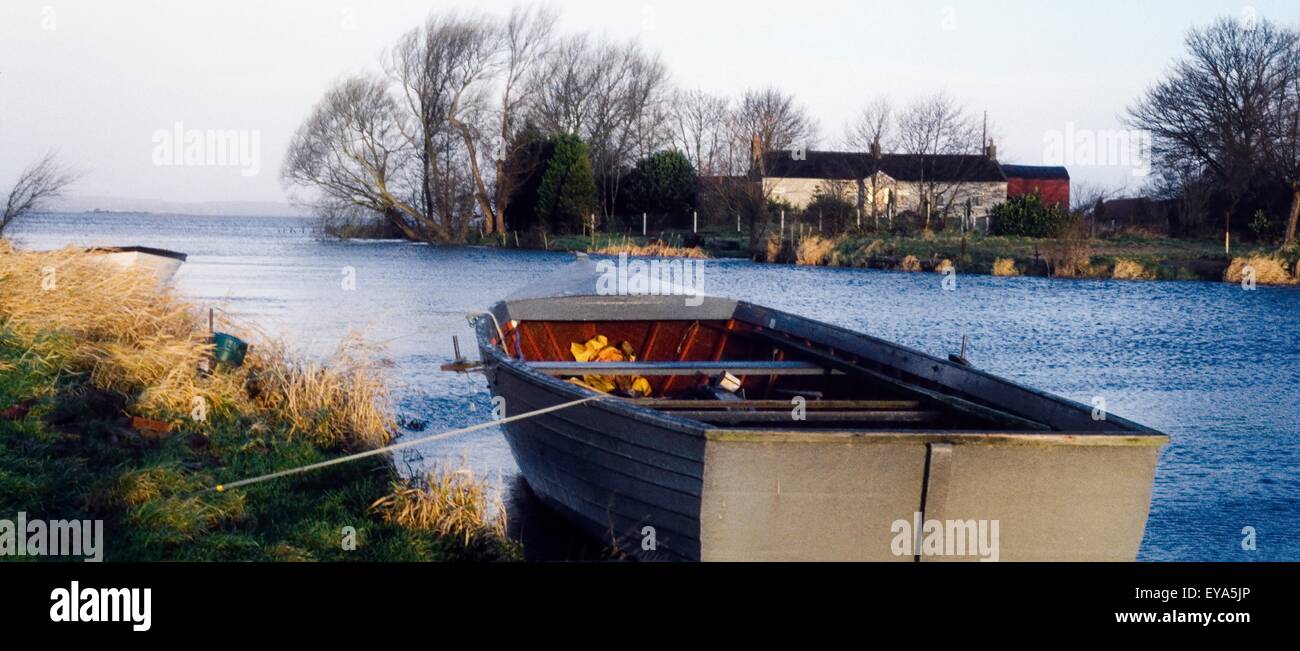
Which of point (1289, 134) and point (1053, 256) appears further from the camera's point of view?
point (1289, 134)

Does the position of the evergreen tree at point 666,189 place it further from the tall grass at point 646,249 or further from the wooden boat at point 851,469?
the wooden boat at point 851,469

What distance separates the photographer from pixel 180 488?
6.89 m

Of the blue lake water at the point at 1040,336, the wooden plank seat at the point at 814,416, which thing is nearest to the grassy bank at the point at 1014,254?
the blue lake water at the point at 1040,336

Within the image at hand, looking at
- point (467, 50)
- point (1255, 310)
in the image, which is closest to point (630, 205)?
point (467, 50)

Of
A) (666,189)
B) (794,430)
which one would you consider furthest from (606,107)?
(794,430)

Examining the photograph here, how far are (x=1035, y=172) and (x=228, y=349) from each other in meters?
66.4

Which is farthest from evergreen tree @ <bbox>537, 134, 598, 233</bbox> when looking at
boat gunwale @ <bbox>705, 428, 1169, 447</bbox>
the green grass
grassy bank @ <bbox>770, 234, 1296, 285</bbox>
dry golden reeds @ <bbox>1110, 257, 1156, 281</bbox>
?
boat gunwale @ <bbox>705, 428, 1169, 447</bbox>

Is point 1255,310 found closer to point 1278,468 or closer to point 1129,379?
point 1129,379

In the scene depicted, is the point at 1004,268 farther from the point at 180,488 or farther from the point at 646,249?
the point at 180,488

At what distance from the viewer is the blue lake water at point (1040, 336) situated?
11.0m

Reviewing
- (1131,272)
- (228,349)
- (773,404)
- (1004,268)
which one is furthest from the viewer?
(1004,268)

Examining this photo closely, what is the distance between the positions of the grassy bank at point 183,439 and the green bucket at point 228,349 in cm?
13

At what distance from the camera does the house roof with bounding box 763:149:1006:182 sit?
51031 millimetres
